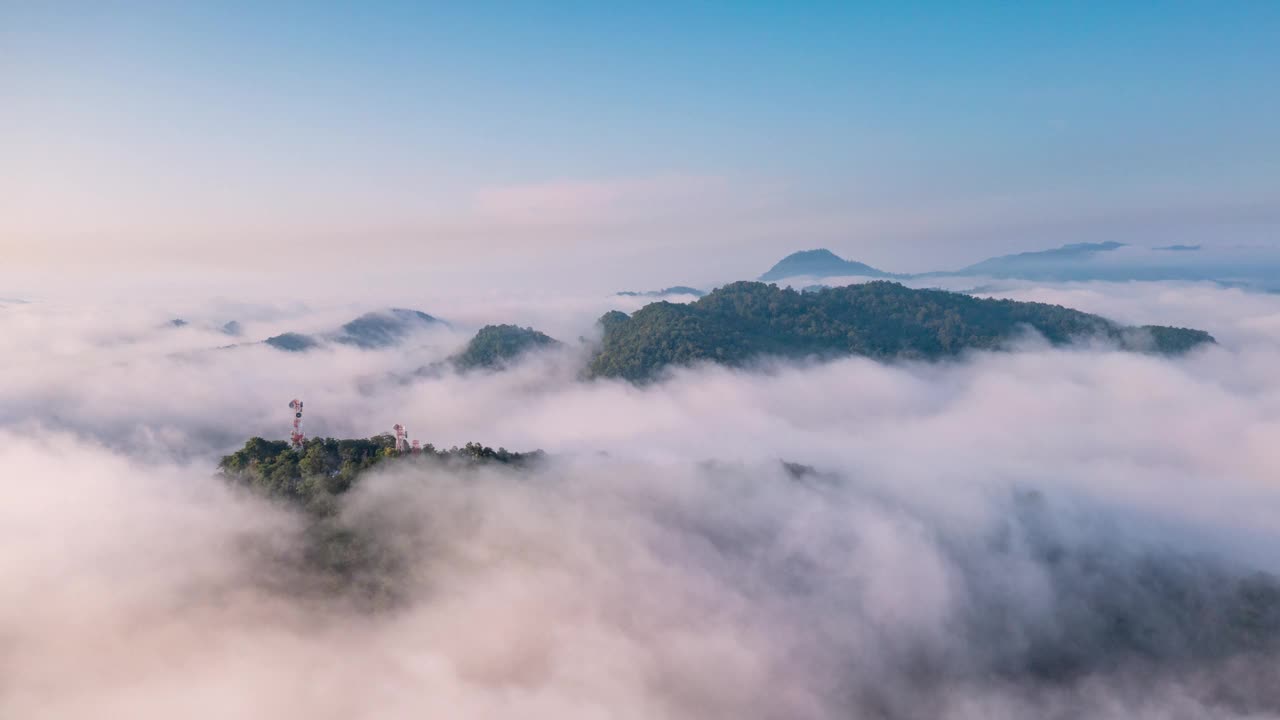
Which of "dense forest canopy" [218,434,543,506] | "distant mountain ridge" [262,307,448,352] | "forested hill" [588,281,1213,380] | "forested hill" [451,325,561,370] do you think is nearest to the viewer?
"dense forest canopy" [218,434,543,506]

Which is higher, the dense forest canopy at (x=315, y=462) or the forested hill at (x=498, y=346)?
the forested hill at (x=498, y=346)

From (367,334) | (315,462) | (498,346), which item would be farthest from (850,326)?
(367,334)

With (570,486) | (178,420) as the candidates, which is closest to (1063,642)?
(570,486)

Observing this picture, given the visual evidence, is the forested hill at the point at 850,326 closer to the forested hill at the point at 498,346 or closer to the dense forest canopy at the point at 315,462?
the forested hill at the point at 498,346

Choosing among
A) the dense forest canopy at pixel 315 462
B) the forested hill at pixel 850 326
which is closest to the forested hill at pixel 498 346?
the forested hill at pixel 850 326

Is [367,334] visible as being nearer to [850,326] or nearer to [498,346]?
[498,346]

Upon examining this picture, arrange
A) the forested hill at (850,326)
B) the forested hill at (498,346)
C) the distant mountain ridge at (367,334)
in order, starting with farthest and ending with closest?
the distant mountain ridge at (367,334) → the forested hill at (498,346) → the forested hill at (850,326)

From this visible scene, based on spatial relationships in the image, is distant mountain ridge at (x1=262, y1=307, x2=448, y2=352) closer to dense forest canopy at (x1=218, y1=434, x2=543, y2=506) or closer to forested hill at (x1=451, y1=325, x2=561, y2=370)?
forested hill at (x1=451, y1=325, x2=561, y2=370)

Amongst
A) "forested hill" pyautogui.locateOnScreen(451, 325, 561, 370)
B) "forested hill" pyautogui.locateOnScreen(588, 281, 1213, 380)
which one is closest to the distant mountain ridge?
"forested hill" pyautogui.locateOnScreen(451, 325, 561, 370)
